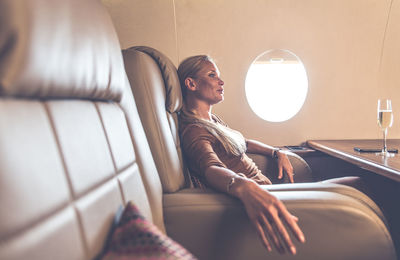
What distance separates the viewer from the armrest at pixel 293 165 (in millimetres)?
1788

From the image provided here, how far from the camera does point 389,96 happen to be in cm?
241

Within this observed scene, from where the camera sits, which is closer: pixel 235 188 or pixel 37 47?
pixel 37 47

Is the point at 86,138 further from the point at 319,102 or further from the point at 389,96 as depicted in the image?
the point at 389,96

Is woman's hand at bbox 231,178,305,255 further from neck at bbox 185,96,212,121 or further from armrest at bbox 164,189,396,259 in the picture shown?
neck at bbox 185,96,212,121

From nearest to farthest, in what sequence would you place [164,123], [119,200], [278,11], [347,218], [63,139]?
[63,139]
[119,200]
[347,218]
[164,123]
[278,11]

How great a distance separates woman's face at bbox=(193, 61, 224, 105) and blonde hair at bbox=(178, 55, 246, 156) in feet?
0.09

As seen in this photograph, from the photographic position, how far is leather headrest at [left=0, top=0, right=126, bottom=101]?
0.41 m

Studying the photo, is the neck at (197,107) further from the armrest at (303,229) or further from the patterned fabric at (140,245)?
the patterned fabric at (140,245)

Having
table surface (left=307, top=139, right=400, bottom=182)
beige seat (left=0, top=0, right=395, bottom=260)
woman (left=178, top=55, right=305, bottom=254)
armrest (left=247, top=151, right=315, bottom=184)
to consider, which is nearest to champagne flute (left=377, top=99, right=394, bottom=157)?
table surface (left=307, top=139, right=400, bottom=182)

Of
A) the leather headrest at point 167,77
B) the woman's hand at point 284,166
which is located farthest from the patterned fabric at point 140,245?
the woman's hand at point 284,166

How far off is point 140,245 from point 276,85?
2.21m

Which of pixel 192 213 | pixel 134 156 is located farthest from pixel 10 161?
pixel 192 213

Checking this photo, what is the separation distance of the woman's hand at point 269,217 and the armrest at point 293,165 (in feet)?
2.85

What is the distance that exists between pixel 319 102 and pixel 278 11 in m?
0.74
